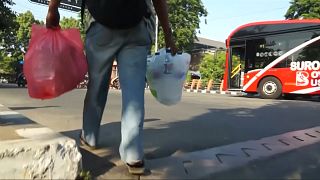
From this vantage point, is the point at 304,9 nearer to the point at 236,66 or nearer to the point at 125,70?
the point at 236,66

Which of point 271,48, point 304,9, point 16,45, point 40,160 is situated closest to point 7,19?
point 271,48

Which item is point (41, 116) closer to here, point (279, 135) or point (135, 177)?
point (279, 135)

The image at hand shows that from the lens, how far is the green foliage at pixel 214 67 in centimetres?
3622

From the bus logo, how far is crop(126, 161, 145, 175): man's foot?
14.7 metres

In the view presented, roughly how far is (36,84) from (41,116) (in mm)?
4012

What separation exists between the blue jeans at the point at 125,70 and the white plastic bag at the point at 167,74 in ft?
1.22

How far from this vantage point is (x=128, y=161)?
3.68 metres

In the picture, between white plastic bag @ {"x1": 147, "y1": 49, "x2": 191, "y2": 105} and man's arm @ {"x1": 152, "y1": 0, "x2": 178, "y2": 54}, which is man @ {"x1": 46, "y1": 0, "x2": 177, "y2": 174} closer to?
man's arm @ {"x1": 152, "y1": 0, "x2": 178, "y2": 54}

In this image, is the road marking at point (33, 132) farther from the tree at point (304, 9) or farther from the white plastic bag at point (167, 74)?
the tree at point (304, 9)

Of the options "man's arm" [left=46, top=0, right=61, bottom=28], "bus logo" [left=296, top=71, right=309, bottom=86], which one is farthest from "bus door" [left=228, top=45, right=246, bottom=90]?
"man's arm" [left=46, top=0, right=61, bottom=28]

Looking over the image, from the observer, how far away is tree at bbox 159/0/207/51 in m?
47.1

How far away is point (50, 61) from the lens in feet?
12.1

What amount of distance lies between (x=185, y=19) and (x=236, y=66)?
95.0ft

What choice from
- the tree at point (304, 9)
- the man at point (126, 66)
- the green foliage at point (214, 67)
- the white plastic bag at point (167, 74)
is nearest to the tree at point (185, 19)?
the green foliage at point (214, 67)
